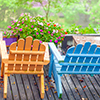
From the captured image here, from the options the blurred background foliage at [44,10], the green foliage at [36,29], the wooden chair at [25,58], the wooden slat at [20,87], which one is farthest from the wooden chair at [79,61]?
the blurred background foliage at [44,10]

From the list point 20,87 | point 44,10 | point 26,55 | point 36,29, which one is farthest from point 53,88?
point 44,10

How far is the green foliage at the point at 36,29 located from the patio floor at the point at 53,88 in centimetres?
104

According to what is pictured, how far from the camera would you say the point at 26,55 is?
122 inches

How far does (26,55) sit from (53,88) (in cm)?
93


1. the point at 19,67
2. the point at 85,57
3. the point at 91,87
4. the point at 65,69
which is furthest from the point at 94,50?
the point at 19,67

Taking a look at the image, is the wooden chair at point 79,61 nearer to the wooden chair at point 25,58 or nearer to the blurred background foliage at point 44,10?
the wooden chair at point 25,58

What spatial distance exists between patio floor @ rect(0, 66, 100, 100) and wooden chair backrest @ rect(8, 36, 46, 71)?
1.42 ft

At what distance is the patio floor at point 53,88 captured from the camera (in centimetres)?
335

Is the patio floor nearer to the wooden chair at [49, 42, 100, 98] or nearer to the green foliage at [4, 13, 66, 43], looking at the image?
the wooden chair at [49, 42, 100, 98]

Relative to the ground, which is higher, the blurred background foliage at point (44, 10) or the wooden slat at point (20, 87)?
the wooden slat at point (20, 87)

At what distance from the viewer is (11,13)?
14398 millimetres

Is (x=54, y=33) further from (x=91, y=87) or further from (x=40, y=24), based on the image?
(x=91, y=87)

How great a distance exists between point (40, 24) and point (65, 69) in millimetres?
1702

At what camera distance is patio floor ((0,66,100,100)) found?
3.35 m
